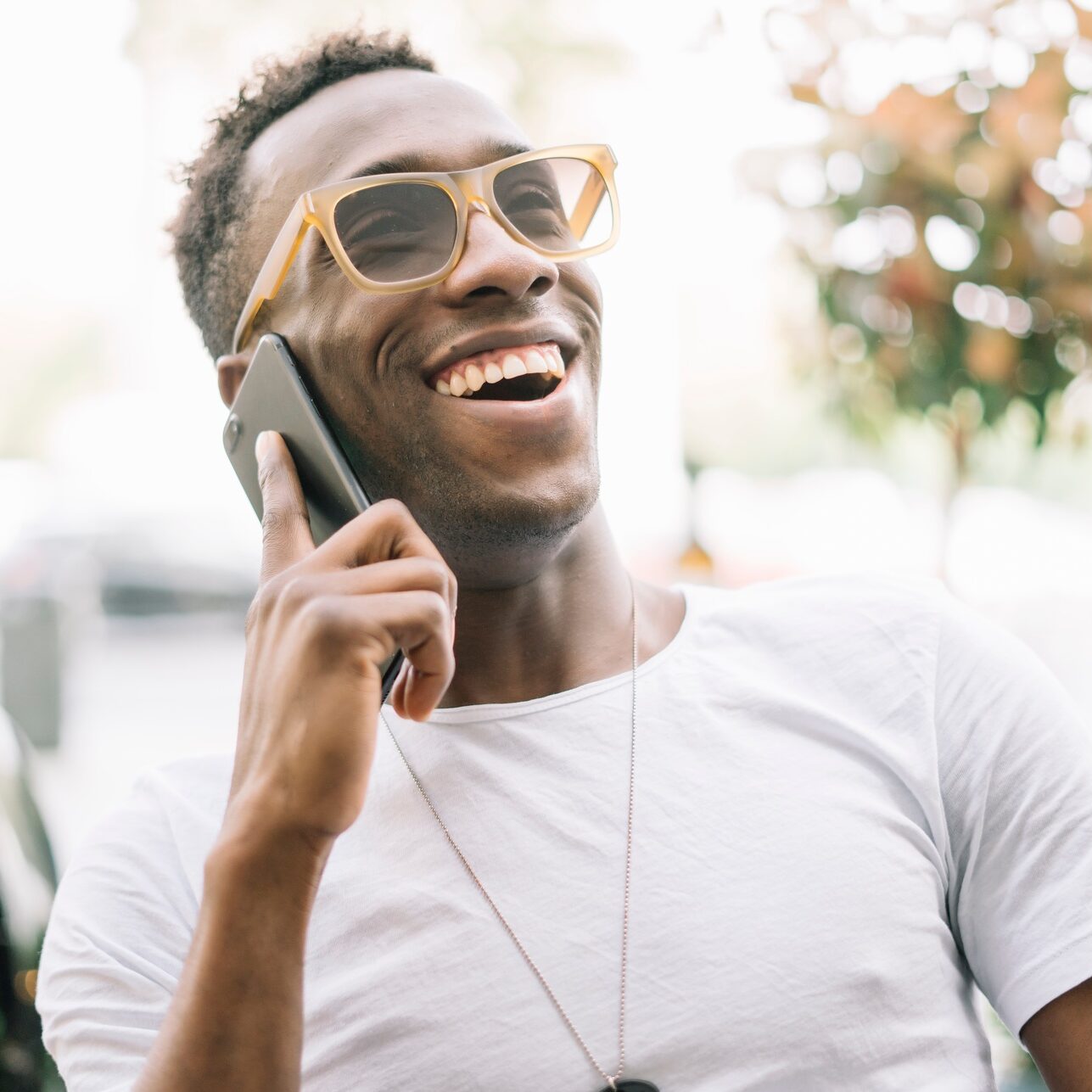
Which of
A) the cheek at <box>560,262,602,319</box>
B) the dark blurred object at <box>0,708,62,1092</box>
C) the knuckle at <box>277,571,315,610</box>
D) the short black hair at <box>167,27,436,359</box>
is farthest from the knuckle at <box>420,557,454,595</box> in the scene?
the dark blurred object at <box>0,708,62,1092</box>

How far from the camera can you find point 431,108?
1404mm

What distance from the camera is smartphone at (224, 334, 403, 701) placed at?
1.31 m

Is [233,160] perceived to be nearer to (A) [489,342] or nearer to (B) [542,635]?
(A) [489,342]

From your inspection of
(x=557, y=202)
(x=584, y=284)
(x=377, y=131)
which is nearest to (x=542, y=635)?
(x=584, y=284)

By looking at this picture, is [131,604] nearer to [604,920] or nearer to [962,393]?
[962,393]

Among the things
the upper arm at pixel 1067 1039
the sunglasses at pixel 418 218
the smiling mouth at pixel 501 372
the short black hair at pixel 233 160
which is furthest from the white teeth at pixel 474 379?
the upper arm at pixel 1067 1039

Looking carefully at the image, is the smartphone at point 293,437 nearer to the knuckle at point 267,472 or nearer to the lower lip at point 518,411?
Answer: the knuckle at point 267,472

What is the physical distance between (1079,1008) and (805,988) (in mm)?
263

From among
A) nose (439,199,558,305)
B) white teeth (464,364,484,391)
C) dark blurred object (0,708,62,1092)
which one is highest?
nose (439,199,558,305)

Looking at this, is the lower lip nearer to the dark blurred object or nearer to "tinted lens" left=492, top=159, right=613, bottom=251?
"tinted lens" left=492, top=159, right=613, bottom=251

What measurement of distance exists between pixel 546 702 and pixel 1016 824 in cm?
50

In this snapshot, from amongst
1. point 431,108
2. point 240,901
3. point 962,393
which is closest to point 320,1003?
point 240,901

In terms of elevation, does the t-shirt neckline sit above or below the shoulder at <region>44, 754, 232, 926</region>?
above

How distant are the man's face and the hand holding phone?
17 cm
